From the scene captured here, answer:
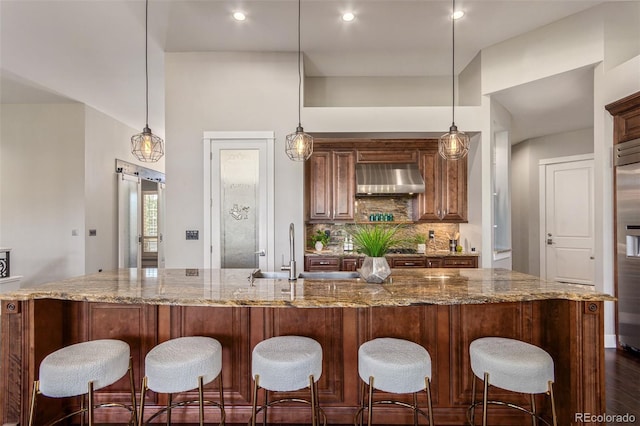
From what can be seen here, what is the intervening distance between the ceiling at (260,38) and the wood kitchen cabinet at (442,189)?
1.10 m

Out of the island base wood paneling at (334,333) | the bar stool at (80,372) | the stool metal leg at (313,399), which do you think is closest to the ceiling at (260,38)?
Answer: the island base wood paneling at (334,333)

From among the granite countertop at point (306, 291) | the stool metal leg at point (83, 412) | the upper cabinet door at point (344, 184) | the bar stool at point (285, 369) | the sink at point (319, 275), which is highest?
the upper cabinet door at point (344, 184)

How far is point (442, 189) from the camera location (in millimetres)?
4598

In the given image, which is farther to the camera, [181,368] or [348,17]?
[348,17]

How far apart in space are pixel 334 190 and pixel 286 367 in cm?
315

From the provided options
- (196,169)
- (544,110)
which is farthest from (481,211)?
(196,169)

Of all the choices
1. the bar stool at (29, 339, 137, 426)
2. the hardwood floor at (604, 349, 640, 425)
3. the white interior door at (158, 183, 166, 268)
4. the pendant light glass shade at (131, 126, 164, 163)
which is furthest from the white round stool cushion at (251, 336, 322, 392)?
the white interior door at (158, 183, 166, 268)

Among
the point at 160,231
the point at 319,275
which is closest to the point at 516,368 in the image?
the point at 319,275

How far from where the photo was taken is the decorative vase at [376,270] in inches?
86.8

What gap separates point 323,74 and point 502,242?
12.2ft

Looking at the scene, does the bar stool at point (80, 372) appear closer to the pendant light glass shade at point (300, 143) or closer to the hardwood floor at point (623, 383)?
the pendant light glass shade at point (300, 143)

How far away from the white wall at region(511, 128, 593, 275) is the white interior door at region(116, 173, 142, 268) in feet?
25.9

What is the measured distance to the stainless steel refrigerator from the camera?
3148mm

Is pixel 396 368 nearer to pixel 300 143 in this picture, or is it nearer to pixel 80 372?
pixel 80 372
